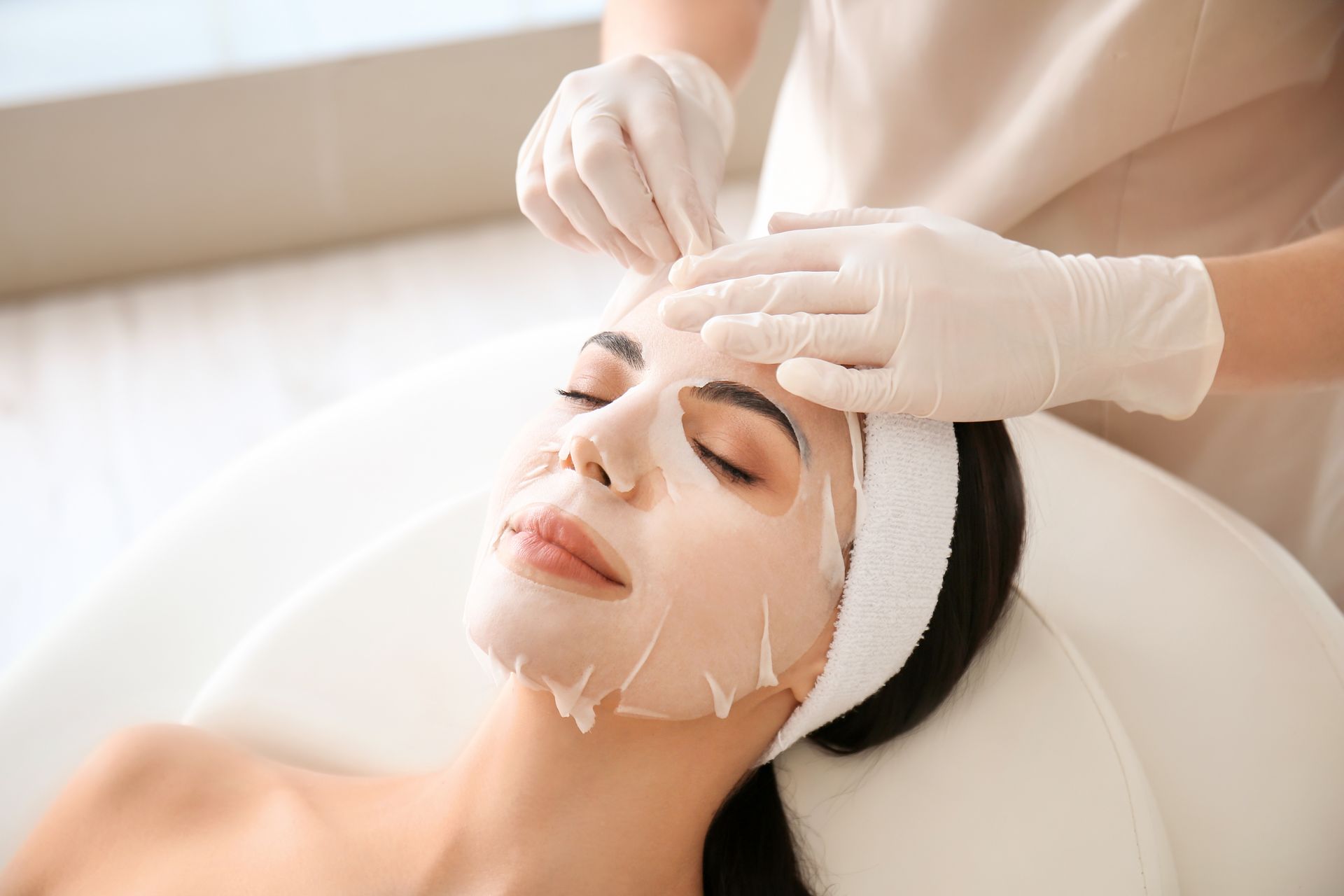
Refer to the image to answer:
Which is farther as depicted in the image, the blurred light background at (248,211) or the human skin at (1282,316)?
the blurred light background at (248,211)

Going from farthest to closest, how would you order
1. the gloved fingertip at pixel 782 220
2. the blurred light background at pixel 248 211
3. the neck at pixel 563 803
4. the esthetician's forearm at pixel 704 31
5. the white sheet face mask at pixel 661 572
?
the blurred light background at pixel 248 211
the esthetician's forearm at pixel 704 31
the gloved fingertip at pixel 782 220
the neck at pixel 563 803
the white sheet face mask at pixel 661 572

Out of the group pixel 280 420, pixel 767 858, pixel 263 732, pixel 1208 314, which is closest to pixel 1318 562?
pixel 1208 314

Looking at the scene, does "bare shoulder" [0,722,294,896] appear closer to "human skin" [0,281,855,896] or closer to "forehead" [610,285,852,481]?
"human skin" [0,281,855,896]

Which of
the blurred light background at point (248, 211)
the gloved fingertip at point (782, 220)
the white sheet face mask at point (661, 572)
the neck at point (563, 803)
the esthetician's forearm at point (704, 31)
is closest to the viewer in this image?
the white sheet face mask at point (661, 572)

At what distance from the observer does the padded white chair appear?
4.27 ft

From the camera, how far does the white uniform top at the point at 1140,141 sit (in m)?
1.43

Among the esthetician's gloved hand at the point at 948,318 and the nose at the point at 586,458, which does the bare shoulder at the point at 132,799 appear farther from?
the esthetician's gloved hand at the point at 948,318

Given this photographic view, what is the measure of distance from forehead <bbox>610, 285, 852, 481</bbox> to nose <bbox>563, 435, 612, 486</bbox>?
13 cm

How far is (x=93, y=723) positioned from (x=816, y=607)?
0.95 metres

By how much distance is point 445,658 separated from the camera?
1568 millimetres

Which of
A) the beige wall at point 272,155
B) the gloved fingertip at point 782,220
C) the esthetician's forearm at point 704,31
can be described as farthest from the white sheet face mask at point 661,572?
the beige wall at point 272,155

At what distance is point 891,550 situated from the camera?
1.25 m

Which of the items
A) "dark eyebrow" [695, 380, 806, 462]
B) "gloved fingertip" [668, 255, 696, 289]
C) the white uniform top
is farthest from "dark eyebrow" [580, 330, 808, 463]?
the white uniform top

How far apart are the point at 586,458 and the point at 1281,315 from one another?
80cm
